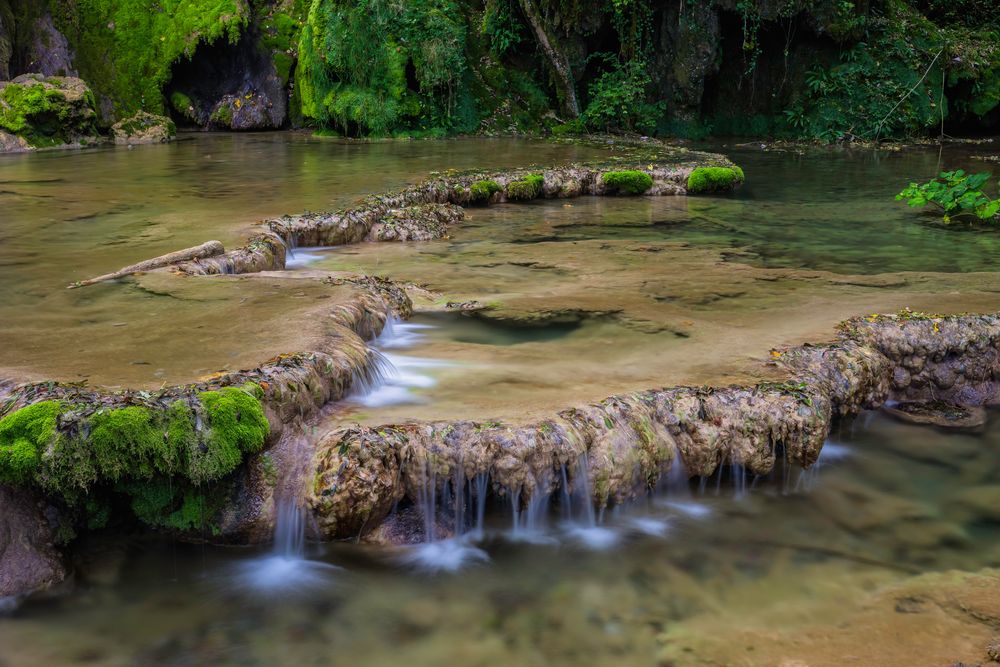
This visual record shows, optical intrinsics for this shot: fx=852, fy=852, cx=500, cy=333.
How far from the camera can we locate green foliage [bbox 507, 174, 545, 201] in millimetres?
12243

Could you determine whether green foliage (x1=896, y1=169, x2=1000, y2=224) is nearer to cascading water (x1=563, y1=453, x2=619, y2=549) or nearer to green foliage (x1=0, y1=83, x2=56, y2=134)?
cascading water (x1=563, y1=453, x2=619, y2=549)

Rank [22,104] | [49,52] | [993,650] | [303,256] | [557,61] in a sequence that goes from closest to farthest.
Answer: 1. [993,650]
2. [303,256]
3. [22,104]
4. [49,52]
5. [557,61]

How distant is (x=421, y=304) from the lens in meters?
6.92

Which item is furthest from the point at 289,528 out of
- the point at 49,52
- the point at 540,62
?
the point at 49,52

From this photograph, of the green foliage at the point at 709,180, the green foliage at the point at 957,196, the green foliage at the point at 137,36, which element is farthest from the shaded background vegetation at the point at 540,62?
the green foliage at the point at 957,196

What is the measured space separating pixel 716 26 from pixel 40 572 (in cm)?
2000

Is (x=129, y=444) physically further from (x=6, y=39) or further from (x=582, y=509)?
(x=6, y=39)

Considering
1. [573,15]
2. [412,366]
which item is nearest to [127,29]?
[573,15]

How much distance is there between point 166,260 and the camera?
6.79 metres

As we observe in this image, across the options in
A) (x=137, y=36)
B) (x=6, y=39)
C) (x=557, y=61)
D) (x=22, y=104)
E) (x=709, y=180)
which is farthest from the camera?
(x=137, y=36)

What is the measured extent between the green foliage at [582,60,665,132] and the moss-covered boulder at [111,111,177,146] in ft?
31.8

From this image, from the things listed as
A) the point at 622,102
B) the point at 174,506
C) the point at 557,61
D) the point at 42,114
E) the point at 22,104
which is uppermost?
the point at 557,61

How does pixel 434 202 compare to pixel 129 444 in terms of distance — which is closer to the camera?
pixel 129 444

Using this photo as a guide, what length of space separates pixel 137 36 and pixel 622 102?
474 inches
